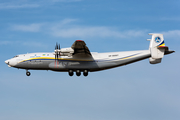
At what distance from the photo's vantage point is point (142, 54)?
43.2 meters

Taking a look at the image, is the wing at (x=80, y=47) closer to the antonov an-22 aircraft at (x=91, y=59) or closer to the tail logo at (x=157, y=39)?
the antonov an-22 aircraft at (x=91, y=59)

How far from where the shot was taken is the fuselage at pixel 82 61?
4297 centimetres

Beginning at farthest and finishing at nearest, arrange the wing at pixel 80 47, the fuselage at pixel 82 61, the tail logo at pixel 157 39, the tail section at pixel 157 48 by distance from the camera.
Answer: the tail logo at pixel 157 39 → the fuselage at pixel 82 61 → the tail section at pixel 157 48 → the wing at pixel 80 47

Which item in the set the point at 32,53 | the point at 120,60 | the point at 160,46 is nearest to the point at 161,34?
the point at 160,46

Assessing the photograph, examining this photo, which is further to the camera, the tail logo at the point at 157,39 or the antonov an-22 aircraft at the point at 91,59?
the tail logo at the point at 157,39

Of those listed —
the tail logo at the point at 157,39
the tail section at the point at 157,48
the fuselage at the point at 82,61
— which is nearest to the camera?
the tail section at the point at 157,48

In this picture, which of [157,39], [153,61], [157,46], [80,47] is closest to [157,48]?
[157,46]

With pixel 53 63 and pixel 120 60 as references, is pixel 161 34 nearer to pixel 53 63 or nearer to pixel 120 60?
pixel 120 60

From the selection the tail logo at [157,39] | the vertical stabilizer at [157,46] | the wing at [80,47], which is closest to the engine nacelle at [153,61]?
the vertical stabilizer at [157,46]

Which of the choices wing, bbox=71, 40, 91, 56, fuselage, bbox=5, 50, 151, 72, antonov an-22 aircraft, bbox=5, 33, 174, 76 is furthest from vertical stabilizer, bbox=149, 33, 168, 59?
wing, bbox=71, 40, 91, 56

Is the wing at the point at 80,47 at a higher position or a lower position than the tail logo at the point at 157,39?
lower

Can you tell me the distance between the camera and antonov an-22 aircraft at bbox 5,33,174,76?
141 feet

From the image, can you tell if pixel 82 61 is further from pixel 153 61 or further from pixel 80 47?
pixel 153 61

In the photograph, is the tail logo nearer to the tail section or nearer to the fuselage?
the tail section
